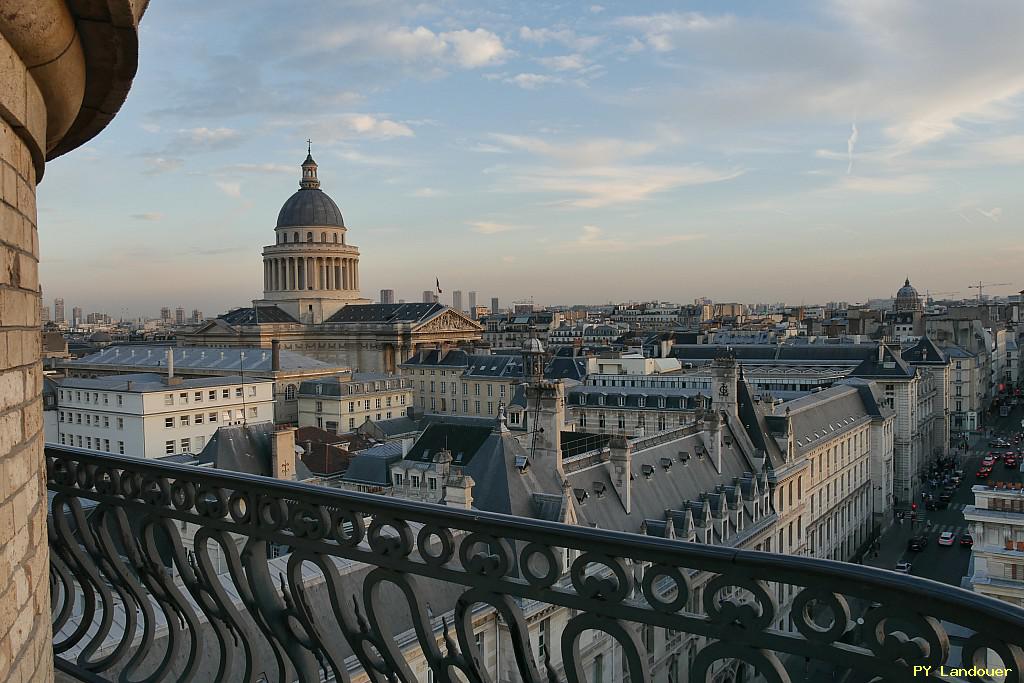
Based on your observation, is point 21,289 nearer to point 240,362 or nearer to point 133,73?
point 133,73

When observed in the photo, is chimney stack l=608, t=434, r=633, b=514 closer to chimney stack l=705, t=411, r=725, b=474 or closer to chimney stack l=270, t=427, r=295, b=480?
chimney stack l=705, t=411, r=725, b=474

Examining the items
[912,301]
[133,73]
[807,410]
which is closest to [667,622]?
[133,73]

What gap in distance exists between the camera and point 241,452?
1226 inches

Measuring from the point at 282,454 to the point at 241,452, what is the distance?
2303 mm

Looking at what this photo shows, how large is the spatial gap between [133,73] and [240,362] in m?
65.5

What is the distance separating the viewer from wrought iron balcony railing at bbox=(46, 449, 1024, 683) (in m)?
2.92

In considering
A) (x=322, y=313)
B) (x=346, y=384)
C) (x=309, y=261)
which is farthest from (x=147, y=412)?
(x=309, y=261)

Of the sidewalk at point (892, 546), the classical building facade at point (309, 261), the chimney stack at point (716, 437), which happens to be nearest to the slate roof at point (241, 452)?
the chimney stack at point (716, 437)

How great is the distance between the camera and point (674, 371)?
6612cm

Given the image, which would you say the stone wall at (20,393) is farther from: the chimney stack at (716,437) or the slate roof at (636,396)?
the slate roof at (636,396)

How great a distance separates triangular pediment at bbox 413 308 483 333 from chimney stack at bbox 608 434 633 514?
2576 inches

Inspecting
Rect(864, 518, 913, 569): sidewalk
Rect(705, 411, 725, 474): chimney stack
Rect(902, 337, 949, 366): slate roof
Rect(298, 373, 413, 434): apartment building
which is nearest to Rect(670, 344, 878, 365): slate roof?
Rect(902, 337, 949, 366): slate roof

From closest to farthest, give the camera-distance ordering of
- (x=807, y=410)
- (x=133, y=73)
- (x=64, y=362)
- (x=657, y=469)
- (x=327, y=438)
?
(x=133, y=73), (x=657, y=469), (x=327, y=438), (x=807, y=410), (x=64, y=362)

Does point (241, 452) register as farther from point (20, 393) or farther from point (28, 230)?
point (20, 393)
